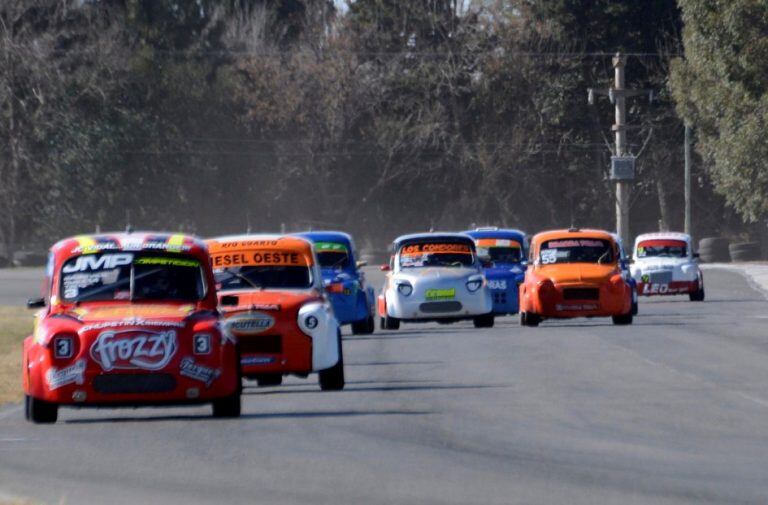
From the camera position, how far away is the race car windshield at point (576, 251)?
100ft

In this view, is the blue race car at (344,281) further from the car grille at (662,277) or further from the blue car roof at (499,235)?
the car grille at (662,277)

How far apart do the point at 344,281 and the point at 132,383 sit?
1337cm

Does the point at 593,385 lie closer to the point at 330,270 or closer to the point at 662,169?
the point at 330,270

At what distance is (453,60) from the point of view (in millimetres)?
83812

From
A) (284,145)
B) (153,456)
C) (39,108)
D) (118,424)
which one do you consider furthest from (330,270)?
(284,145)

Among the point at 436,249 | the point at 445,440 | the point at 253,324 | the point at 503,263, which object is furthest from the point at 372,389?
the point at 503,263

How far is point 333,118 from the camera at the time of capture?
85.0m

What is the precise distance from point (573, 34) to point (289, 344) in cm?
6580

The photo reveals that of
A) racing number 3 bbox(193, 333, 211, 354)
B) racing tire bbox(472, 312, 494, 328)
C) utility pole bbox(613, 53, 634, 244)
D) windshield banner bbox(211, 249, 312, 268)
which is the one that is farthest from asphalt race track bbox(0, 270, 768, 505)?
utility pole bbox(613, 53, 634, 244)

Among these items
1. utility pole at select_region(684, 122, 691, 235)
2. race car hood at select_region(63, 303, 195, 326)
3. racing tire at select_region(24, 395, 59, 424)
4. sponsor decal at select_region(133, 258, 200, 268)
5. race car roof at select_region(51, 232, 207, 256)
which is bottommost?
racing tire at select_region(24, 395, 59, 424)

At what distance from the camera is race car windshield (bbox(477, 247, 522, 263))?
109ft

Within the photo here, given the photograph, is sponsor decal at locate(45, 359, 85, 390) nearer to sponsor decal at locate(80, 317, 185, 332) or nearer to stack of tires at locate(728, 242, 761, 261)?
sponsor decal at locate(80, 317, 185, 332)

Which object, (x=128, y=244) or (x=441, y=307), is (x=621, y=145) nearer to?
(x=441, y=307)

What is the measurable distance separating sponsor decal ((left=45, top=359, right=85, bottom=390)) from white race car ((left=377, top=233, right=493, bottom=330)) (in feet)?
48.4
